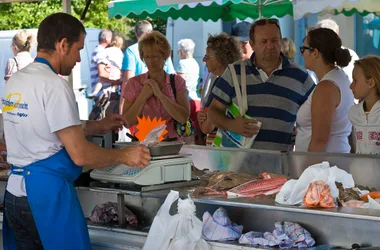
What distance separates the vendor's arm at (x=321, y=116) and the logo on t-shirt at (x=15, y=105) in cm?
195

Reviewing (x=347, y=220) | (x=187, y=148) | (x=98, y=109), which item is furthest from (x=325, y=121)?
(x=98, y=109)

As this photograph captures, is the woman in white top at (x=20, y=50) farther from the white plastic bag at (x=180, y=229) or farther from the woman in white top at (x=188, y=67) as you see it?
the white plastic bag at (x=180, y=229)

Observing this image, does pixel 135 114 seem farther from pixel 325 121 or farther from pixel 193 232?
pixel 193 232

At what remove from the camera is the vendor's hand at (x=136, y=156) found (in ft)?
11.2

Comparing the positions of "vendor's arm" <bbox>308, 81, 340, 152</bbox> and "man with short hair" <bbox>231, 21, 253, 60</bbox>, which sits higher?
"man with short hair" <bbox>231, 21, 253, 60</bbox>

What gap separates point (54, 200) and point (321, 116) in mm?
1862

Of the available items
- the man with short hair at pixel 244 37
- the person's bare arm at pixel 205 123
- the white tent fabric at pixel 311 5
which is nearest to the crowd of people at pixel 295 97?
the person's bare arm at pixel 205 123

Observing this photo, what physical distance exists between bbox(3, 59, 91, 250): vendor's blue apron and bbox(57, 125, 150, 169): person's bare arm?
0.13 metres

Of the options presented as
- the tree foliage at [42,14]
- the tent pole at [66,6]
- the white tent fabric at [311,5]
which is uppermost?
the tree foliage at [42,14]

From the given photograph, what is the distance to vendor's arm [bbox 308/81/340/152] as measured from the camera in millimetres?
4496

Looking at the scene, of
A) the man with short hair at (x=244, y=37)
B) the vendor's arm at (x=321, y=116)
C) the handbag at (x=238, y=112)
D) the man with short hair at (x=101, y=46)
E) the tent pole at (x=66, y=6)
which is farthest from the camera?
the man with short hair at (x=101, y=46)

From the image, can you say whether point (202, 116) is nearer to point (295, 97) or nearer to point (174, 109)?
point (174, 109)

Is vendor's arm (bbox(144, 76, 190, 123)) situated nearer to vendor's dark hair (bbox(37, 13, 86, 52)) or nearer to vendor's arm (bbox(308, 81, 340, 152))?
vendor's arm (bbox(308, 81, 340, 152))

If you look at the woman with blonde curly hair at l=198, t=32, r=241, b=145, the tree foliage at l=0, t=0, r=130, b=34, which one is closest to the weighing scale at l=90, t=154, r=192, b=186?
the woman with blonde curly hair at l=198, t=32, r=241, b=145
